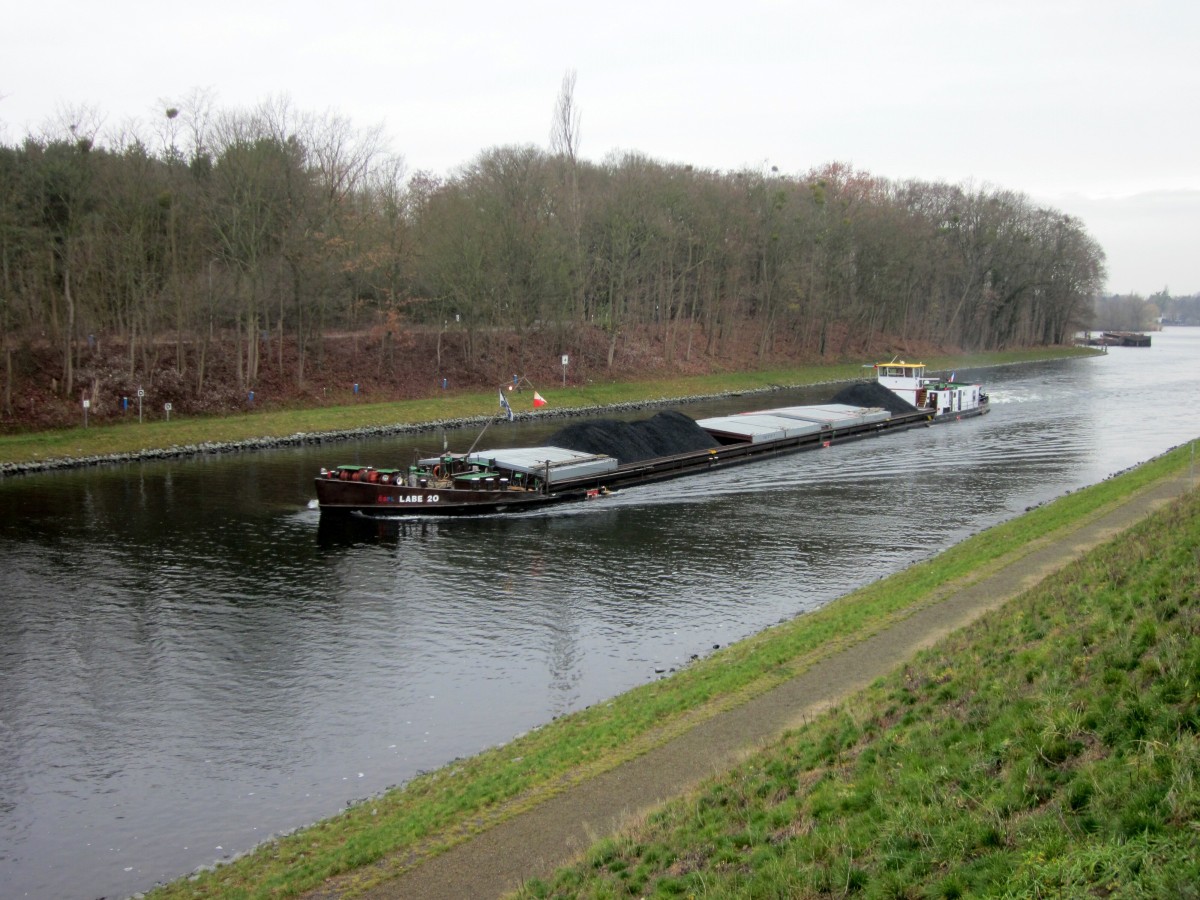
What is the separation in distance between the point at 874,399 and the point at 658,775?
61805 mm

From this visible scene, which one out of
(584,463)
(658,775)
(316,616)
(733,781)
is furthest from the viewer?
(584,463)

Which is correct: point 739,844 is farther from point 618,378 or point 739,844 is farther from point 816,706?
point 618,378

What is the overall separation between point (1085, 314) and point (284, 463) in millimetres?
144355

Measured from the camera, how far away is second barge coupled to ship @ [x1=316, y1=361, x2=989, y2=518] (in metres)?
40.2

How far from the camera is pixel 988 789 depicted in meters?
11.0

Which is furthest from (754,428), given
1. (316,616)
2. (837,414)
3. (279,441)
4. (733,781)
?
(733,781)

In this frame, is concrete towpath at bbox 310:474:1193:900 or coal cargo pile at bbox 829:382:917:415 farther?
coal cargo pile at bbox 829:382:917:415

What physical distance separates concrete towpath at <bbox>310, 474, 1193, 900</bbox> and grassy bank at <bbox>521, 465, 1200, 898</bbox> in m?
1.11

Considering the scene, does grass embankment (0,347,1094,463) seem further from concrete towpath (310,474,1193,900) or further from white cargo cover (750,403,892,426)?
concrete towpath (310,474,1193,900)

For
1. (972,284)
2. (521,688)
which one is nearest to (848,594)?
(521,688)

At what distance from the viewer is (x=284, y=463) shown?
5206 cm

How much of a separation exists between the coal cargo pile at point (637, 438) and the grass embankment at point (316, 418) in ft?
63.2

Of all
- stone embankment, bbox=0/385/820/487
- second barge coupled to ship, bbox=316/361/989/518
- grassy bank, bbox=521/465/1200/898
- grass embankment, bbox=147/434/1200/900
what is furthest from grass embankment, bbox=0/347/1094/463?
grassy bank, bbox=521/465/1200/898

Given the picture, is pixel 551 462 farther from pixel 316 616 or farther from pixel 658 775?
pixel 658 775
